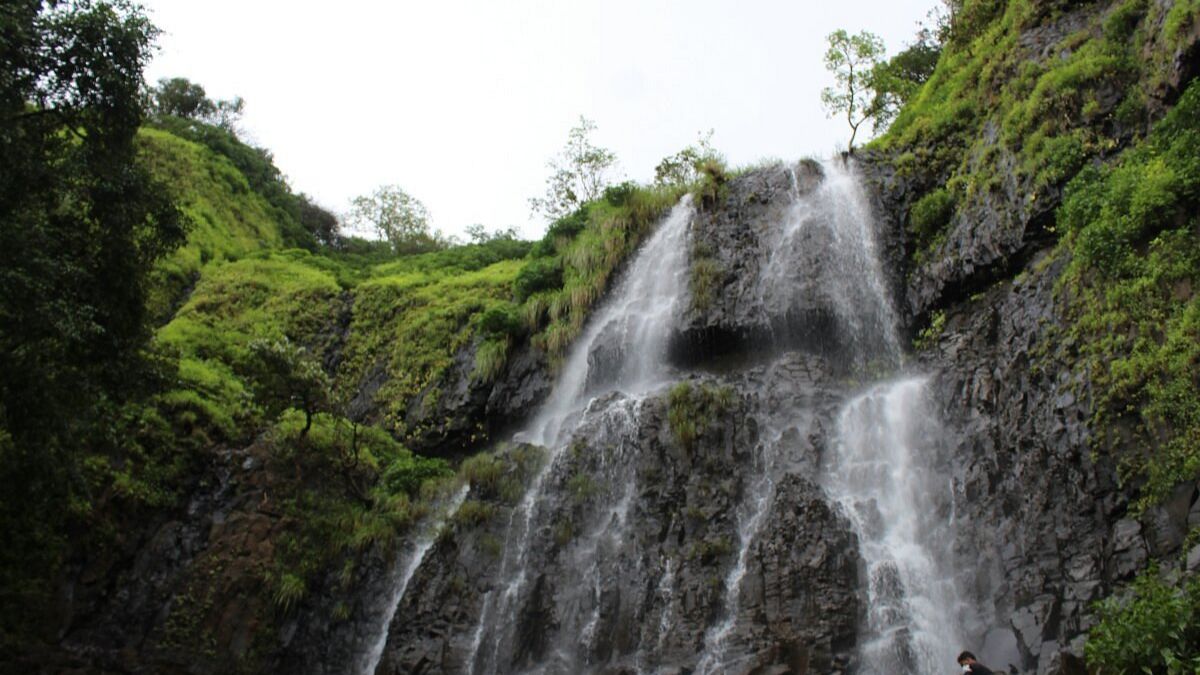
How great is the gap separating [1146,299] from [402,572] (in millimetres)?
12861

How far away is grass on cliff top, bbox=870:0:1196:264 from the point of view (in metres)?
14.2

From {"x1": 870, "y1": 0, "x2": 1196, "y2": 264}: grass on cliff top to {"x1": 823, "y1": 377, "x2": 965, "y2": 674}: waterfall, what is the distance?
4.49m

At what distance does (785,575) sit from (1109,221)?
703 cm

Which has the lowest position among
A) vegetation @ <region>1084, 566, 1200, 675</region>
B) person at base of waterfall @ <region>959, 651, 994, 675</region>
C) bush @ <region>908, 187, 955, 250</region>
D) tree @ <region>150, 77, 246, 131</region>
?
person at base of waterfall @ <region>959, 651, 994, 675</region>

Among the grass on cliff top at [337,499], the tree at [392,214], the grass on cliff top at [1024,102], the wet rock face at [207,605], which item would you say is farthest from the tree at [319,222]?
the grass on cliff top at [1024,102]

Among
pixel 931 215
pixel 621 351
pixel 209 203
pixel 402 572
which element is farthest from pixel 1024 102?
pixel 209 203

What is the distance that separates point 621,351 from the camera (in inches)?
763

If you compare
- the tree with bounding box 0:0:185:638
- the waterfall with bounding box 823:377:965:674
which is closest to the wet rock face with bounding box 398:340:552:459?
the waterfall with bounding box 823:377:965:674

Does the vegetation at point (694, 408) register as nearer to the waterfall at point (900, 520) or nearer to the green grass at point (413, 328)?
the waterfall at point (900, 520)

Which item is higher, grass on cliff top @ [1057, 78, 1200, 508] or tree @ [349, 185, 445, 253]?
tree @ [349, 185, 445, 253]

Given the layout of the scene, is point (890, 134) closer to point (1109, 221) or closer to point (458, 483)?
point (1109, 221)

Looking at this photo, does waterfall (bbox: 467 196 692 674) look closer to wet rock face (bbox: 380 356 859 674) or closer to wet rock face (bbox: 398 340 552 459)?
wet rock face (bbox: 380 356 859 674)

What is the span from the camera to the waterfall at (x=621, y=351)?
15.6 metres

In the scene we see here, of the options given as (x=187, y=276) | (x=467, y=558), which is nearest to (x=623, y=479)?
(x=467, y=558)
